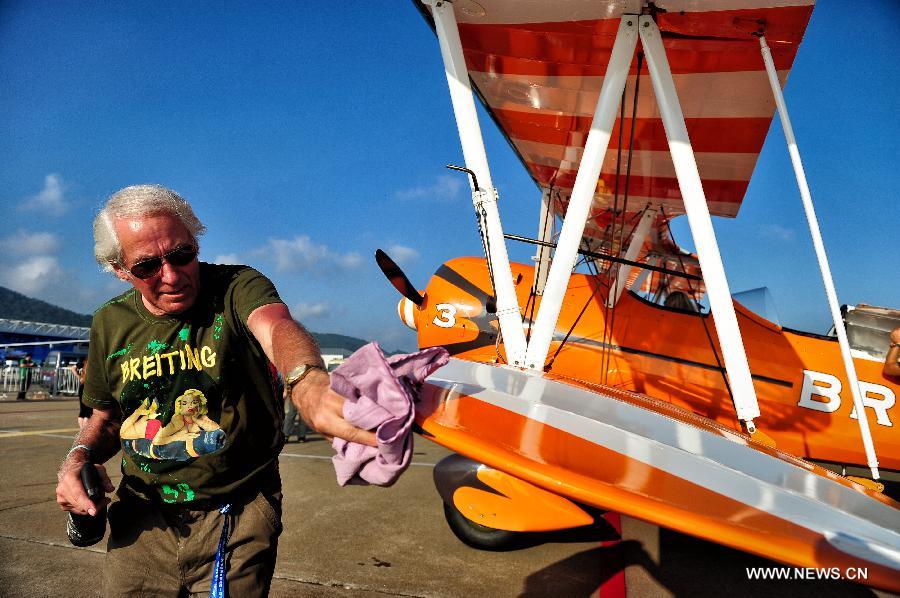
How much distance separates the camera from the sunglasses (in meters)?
1.34

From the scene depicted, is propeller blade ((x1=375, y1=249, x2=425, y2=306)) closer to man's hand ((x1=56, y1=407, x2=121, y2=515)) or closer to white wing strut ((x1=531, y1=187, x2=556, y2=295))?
white wing strut ((x1=531, y1=187, x2=556, y2=295))

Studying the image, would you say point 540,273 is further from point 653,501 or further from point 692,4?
point 653,501

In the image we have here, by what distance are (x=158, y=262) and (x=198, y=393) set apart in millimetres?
359

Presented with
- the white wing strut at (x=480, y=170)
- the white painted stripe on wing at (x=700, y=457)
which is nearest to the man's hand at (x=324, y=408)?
the white painted stripe on wing at (x=700, y=457)

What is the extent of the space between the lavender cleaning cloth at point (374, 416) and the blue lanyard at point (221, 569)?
74cm

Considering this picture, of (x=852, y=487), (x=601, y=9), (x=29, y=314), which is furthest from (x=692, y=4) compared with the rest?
(x=29, y=314)

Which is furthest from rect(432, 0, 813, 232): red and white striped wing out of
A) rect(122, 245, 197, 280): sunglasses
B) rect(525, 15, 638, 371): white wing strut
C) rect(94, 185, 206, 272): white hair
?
rect(122, 245, 197, 280): sunglasses

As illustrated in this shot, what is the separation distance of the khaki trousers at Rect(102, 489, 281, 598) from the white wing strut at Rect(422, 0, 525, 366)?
1782 mm

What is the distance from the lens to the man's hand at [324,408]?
2.59 feet

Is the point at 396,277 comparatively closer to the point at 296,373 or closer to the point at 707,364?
the point at 707,364

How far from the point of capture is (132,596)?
1382 millimetres

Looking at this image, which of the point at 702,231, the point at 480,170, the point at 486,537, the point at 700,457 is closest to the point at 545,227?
the point at 480,170

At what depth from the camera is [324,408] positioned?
84 cm

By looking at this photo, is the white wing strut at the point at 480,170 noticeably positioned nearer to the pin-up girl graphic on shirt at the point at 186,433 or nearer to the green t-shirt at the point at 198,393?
the green t-shirt at the point at 198,393
